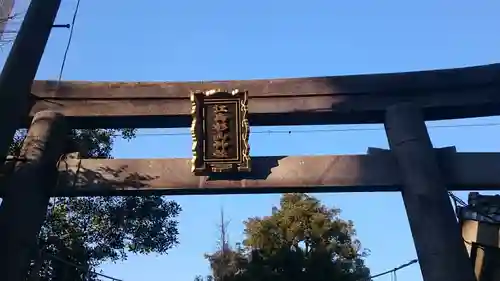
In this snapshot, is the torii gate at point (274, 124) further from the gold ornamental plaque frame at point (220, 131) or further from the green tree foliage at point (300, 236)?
the green tree foliage at point (300, 236)

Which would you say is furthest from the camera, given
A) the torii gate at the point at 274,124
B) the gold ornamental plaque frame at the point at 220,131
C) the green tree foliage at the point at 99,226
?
the green tree foliage at the point at 99,226

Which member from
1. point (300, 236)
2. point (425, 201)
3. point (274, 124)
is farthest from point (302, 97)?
point (300, 236)

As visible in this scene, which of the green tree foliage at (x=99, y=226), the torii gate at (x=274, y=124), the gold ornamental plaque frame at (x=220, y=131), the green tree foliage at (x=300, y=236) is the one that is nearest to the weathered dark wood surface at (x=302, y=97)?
the torii gate at (x=274, y=124)

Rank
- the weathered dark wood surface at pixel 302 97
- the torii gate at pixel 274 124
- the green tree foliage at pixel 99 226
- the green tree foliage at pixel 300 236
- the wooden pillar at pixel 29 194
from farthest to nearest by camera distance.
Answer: the green tree foliage at pixel 300 236 < the green tree foliage at pixel 99 226 < the weathered dark wood surface at pixel 302 97 < the torii gate at pixel 274 124 < the wooden pillar at pixel 29 194

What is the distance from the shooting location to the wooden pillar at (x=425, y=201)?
592 cm

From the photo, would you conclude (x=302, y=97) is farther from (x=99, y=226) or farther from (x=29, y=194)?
(x=99, y=226)

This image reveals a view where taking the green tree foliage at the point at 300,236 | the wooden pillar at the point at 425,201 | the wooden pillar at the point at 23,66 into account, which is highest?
the green tree foliage at the point at 300,236

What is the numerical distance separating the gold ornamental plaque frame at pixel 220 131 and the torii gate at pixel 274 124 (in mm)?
169

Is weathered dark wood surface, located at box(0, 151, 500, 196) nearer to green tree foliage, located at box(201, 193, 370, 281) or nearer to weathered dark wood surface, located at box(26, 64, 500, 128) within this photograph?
weathered dark wood surface, located at box(26, 64, 500, 128)

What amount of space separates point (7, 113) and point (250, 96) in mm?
2771

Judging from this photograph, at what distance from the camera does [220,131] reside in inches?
272

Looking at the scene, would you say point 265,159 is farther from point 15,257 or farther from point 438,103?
point 15,257

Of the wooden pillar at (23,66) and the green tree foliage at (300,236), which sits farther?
the green tree foliage at (300,236)

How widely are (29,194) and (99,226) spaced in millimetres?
5878
